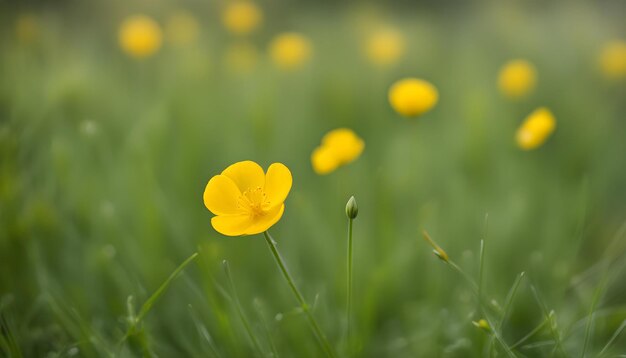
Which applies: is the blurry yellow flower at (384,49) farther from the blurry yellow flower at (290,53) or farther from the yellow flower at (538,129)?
the yellow flower at (538,129)

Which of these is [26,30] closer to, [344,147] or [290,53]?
[290,53]

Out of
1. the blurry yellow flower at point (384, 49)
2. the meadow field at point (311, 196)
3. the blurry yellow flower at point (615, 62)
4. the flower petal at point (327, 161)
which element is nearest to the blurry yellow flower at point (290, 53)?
the meadow field at point (311, 196)

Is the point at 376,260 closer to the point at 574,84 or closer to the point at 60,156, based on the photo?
the point at 60,156

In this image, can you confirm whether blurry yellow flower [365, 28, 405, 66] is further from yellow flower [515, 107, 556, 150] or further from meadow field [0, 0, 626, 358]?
yellow flower [515, 107, 556, 150]

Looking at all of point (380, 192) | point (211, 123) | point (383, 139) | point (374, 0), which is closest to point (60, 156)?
point (211, 123)

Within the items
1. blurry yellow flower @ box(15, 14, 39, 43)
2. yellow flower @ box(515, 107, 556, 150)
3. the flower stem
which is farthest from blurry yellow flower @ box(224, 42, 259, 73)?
the flower stem

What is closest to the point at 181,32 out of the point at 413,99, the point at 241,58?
the point at 241,58
